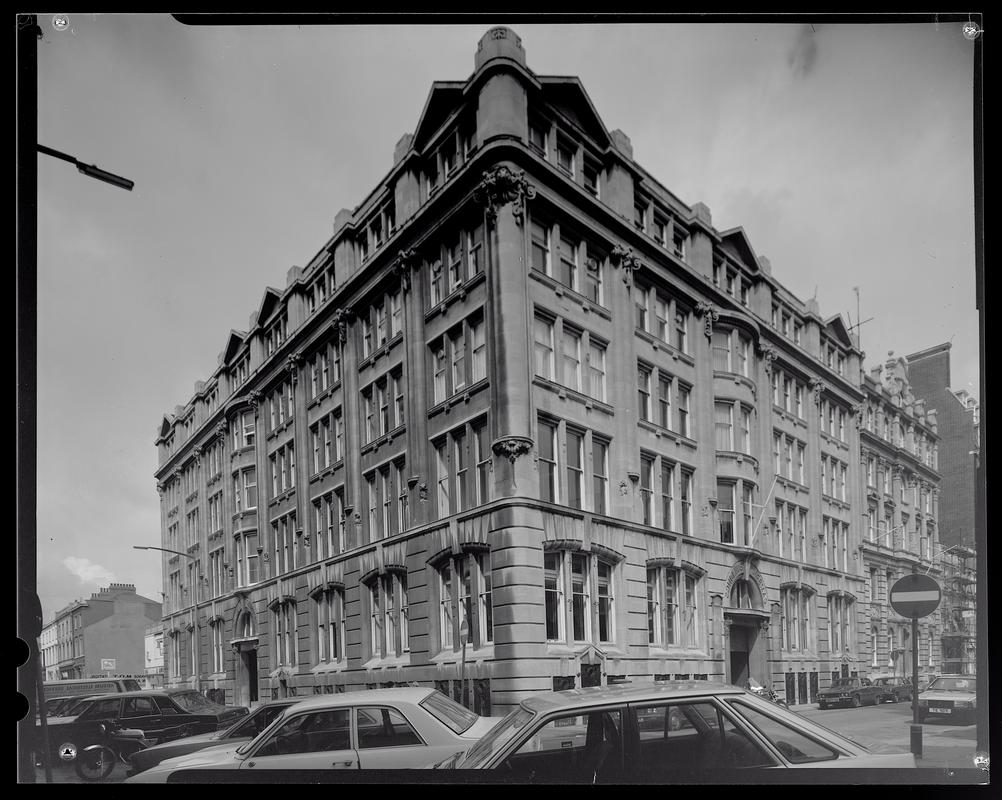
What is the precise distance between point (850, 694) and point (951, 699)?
0.59 meters

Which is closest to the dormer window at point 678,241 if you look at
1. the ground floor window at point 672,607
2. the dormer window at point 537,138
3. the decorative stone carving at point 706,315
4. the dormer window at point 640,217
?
the dormer window at point 640,217

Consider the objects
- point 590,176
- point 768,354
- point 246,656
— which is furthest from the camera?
point 768,354

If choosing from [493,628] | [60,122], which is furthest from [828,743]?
[60,122]

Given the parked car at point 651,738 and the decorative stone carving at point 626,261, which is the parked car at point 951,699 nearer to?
the parked car at point 651,738

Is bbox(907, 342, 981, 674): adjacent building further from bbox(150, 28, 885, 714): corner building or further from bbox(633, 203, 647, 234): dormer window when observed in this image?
bbox(633, 203, 647, 234): dormer window

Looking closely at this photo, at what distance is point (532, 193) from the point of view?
5090mm

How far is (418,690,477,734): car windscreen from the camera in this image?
4641mm

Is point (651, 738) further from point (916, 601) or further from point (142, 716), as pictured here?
point (142, 716)

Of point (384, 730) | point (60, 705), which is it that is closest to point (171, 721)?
point (60, 705)

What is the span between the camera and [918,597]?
16.9 feet

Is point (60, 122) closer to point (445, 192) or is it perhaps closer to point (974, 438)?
point (445, 192)

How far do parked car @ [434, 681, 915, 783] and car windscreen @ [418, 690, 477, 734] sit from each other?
16 centimetres

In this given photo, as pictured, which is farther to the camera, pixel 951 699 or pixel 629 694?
pixel 951 699

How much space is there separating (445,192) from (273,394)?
1.90 meters
